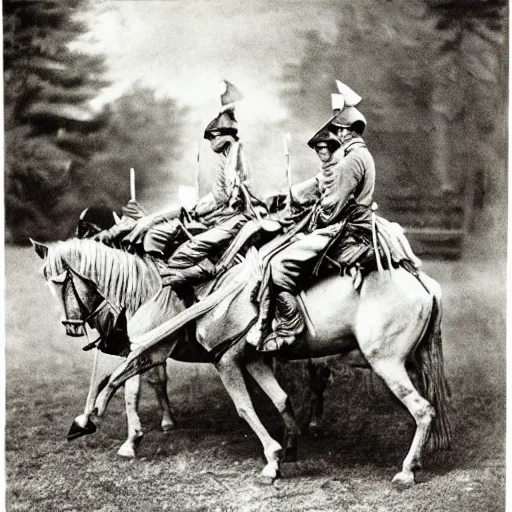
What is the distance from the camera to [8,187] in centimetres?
689

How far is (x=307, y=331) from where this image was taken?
636cm

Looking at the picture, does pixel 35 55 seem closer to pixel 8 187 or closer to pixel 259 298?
pixel 8 187

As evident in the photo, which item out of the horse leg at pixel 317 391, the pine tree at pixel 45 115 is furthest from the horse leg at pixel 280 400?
the pine tree at pixel 45 115

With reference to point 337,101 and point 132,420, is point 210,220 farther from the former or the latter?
point 132,420

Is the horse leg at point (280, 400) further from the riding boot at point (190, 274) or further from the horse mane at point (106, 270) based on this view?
the horse mane at point (106, 270)

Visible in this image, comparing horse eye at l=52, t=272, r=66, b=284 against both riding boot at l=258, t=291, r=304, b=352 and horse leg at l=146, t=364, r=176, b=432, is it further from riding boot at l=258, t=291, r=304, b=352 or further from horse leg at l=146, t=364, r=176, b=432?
riding boot at l=258, t=291, r=304, b=352

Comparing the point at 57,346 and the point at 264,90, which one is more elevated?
the point at 264,90

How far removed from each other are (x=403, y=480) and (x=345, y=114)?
228 cm

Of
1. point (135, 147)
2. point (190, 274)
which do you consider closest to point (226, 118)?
point (135, 147)

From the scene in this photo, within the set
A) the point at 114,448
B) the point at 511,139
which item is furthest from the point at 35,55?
the point at 511,139

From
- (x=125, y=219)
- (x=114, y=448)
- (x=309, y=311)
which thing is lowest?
(x=114, y=448)

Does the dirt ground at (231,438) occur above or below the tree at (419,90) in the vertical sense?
below

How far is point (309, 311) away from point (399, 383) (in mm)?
690

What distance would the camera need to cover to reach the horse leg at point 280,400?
6480mm
